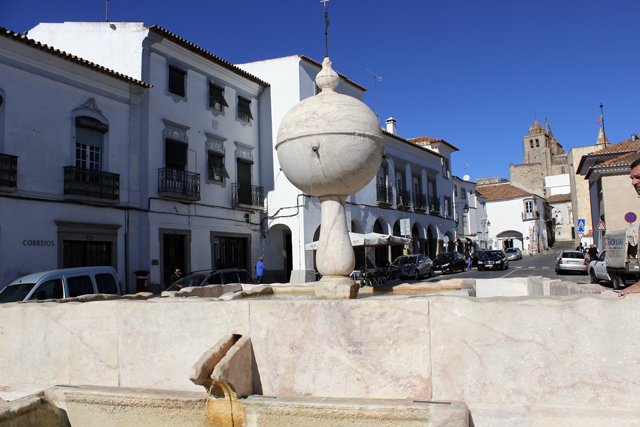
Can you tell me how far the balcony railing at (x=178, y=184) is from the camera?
17.8 m

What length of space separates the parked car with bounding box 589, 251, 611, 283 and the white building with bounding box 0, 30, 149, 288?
16538mm

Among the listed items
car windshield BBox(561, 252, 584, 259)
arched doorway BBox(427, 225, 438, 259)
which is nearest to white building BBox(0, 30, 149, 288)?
car windshield BBox(561, 252, 584, 259)

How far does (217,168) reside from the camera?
2050 centimetres

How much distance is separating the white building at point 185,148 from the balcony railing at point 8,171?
156 inches

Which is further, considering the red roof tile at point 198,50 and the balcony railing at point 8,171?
the red roof tile at point 198,50

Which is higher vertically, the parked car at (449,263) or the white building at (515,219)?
the white building at (515,219)

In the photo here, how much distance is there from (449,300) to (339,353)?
35.1 inches

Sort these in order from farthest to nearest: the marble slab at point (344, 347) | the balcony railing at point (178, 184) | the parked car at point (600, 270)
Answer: the balcony railing at point (178, 184) < the parked car at point (600, 270) < the marble slab at point (344, 347)

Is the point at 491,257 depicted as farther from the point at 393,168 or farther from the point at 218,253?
the point at 218,253

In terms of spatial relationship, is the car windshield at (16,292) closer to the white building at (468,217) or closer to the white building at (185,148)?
the white building at (185,148)

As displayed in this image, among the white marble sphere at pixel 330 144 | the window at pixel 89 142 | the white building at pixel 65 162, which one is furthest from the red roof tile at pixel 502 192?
the white marble sphere at pixel 330 144

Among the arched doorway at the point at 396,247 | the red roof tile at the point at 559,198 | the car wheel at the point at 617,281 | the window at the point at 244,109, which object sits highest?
the red roof tile at the point at 559,198

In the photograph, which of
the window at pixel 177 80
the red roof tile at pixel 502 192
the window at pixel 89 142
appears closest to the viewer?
the window at pixel 89 142

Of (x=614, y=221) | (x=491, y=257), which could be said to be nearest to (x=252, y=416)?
(x=614, y=221)
